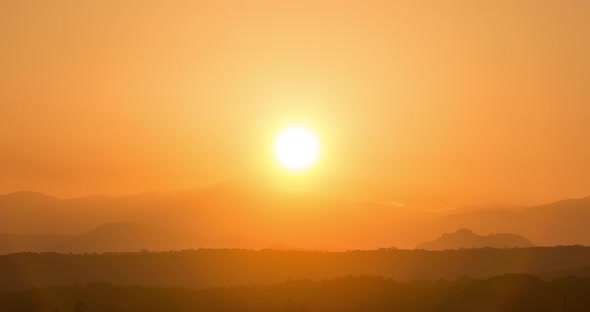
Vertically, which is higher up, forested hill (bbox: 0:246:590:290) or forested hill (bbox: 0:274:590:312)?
forested hill (bbox: 0:246:590:290)

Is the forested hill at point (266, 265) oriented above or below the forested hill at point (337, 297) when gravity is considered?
above

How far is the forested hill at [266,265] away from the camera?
77062 mm

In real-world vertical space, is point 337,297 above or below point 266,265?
below

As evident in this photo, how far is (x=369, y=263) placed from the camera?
84.9m

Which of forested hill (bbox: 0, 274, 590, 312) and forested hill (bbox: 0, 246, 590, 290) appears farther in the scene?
forested hill (bbox: 0, 246, 590, 290)

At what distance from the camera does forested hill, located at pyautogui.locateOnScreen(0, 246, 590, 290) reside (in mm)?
77062

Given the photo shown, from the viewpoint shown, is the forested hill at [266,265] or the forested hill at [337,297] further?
the forested hill at [266,265]

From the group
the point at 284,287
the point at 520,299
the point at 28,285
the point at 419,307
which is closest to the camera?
the point at 520,299

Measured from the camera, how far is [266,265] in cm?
8319

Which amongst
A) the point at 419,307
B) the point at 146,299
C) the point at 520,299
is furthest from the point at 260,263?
the point at 520,299

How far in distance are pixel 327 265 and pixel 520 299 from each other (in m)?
37.1

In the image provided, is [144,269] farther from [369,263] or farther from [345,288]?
[345,288]

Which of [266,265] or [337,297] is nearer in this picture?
[337,297]

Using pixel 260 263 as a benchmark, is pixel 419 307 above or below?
below
